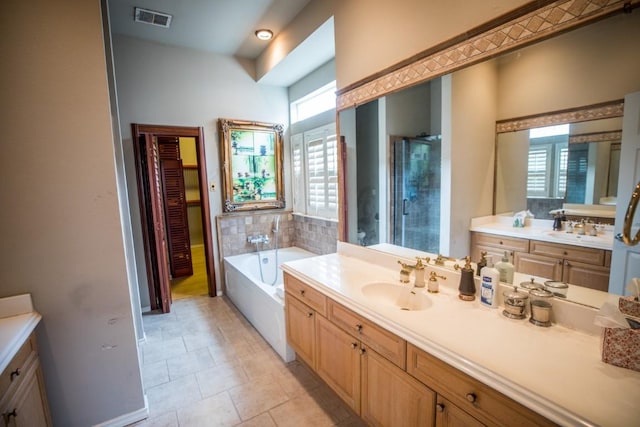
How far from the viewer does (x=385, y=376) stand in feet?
4.38

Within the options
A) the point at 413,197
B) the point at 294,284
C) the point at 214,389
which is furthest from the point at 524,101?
the point at 214,389

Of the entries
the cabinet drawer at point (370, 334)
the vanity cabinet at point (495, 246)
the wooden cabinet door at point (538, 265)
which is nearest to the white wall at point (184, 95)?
the cabinet drawer at point (370, 334)

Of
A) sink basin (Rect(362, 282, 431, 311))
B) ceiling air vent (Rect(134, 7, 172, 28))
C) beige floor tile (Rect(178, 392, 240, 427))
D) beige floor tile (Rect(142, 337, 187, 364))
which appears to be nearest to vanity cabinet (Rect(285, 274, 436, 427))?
sink basin (Rect(362, 282, 431, 311))

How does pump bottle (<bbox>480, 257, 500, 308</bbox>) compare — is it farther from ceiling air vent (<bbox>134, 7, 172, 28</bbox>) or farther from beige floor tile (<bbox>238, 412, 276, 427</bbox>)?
ceiling air vent (<bbox>134, 7, 172, 28</bbox>)

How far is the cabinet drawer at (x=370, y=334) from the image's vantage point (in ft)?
4.09

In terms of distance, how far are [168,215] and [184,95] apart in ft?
6.74

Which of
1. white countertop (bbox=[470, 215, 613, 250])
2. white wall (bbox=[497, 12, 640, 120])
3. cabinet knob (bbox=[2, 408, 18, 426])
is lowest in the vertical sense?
cabinet knob (bbox=[2, 408, 18, 426])

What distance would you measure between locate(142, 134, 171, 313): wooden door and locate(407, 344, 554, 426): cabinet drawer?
303cm

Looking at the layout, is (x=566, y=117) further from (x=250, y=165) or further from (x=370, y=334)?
(x=250, y=165)

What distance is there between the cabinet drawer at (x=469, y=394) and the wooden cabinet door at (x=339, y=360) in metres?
0.41

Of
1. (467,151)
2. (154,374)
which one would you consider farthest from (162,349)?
(467,151)

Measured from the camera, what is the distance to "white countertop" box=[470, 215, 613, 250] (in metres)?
1.13

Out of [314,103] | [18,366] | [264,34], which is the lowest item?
[18,366]

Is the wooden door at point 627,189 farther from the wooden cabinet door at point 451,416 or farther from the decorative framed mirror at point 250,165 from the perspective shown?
the decorative framed mirror at point 250,165
